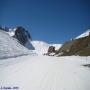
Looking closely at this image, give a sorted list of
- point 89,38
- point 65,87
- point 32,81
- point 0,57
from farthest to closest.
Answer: point 89,38
point 0,57
point 32,81
point 65,87

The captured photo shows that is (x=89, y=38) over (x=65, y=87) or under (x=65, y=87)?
over

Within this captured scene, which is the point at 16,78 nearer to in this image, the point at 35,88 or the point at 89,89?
the point at 35,88

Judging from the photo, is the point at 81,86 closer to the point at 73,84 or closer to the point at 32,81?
the point at 73,84

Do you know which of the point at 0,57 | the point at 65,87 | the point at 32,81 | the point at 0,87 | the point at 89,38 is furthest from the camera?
the point at 89,38

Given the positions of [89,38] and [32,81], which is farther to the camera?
[89,38]

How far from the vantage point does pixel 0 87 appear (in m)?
8.62

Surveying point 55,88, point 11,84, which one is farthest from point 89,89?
point 11,84

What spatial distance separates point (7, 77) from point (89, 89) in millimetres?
5493

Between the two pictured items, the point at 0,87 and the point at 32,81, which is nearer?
the point at 0,87

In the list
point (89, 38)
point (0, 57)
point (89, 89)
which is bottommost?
point (89, 89)

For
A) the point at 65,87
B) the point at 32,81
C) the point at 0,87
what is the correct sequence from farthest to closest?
the point at 32,81, the point at 65,87, the point at 0,87

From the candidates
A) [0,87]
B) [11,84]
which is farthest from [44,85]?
[0,87]

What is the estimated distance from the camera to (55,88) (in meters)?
9.09

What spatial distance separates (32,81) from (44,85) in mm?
977
